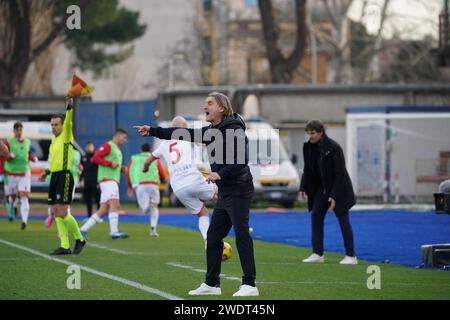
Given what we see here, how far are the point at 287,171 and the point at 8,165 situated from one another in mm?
13259

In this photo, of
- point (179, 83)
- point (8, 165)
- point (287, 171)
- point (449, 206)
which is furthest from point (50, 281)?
point (179, 83)

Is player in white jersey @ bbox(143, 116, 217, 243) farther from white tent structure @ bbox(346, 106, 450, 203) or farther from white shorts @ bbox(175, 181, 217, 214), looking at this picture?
white tent structure @ bbox(346, 106, 450, 203)

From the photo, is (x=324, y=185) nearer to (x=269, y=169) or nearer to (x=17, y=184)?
(x=17, y=184)

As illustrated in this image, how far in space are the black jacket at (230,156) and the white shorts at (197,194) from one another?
579cm

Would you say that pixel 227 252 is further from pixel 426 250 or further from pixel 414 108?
pixel 414 108

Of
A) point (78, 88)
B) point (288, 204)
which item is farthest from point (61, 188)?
point (288, 204)

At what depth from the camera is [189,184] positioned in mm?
19203

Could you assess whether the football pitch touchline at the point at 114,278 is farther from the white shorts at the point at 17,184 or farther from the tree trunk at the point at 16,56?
the tree trunk at the point at 16,56

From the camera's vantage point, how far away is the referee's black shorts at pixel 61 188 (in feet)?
61.5

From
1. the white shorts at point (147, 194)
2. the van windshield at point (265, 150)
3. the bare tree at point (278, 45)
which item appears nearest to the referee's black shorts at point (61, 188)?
the white shorts at point (147, 194)

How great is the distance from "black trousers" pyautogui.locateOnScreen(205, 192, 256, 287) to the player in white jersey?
5.61m

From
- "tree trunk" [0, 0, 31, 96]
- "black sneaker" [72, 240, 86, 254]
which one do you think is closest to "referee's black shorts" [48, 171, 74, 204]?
"black sneaker" [72, 240, 86, 254]

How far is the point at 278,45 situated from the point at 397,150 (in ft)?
40.1

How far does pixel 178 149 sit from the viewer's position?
19.8 m
